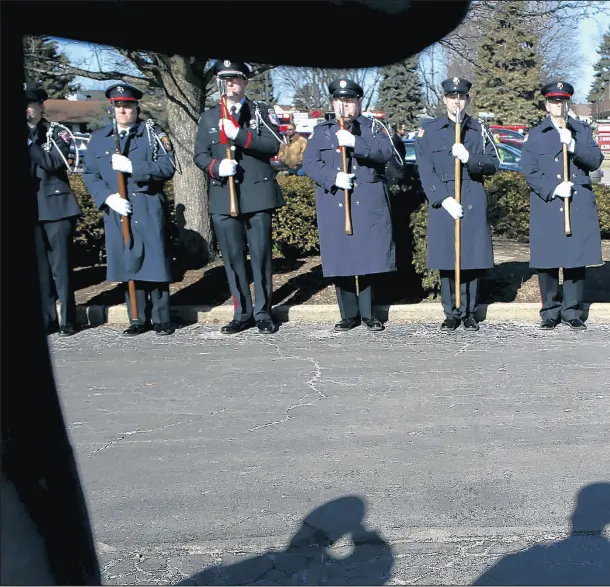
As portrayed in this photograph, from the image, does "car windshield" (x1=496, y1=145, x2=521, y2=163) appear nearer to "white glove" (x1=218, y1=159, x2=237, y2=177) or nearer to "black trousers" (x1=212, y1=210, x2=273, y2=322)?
"black trousers" (x1=212, y1=210, x2=273, y2=322)

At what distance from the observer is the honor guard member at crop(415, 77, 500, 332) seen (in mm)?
6793

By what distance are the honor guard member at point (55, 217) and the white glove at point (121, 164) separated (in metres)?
0.50

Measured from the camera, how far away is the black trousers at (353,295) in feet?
22.8

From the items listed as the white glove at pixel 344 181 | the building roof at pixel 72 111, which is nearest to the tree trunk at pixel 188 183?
the white glove at pixel 344 181

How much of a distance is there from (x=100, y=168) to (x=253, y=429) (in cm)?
326

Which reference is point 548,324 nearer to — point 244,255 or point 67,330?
point 244,255

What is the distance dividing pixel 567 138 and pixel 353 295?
2.09 metres

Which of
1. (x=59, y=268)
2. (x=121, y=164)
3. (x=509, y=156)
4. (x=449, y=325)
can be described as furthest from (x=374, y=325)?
(x=509, y=156)

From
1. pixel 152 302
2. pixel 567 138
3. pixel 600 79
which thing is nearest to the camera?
pixel 567 138

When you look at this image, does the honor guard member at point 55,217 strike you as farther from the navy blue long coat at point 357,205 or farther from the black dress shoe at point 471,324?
the black dress shoe at point 471,324

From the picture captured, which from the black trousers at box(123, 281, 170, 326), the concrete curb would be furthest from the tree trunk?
the black trousers at box(123, 281, 170, 326)

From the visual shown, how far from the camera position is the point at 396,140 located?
7.36m

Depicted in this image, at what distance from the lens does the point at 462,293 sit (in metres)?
6.96

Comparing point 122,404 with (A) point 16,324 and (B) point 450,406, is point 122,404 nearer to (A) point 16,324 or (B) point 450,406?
(B) point 450,406
